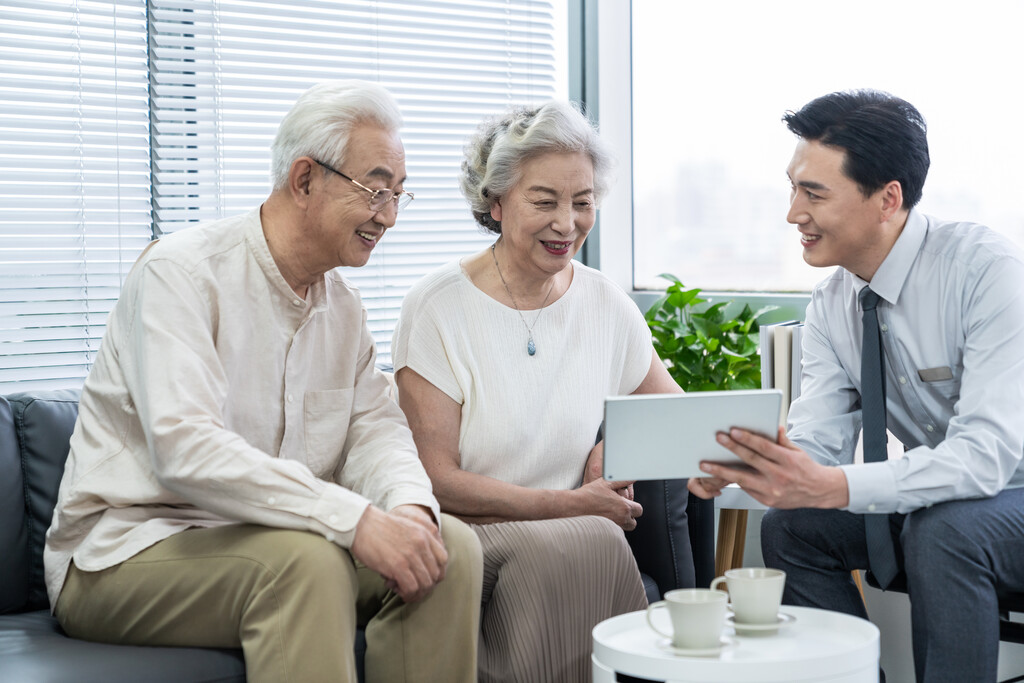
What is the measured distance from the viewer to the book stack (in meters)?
2.64

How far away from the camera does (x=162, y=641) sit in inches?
65.6

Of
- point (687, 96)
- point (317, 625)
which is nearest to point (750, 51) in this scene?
point (687, 96)

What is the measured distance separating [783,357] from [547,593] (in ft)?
3.50

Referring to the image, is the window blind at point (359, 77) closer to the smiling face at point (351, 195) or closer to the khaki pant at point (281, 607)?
the smiling face at point (351, 195)

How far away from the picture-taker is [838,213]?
1980 millimetres

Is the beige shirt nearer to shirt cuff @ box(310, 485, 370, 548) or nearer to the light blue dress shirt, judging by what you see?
shirt cuff @ box(310, 485, 370, 548)

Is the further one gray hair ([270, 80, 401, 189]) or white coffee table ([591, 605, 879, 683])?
gray hair ([270, 80, 401, 189])

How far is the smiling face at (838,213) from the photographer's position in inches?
77.7

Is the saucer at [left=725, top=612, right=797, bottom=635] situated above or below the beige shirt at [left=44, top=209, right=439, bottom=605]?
below

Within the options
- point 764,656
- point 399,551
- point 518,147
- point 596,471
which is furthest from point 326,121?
point 764,656

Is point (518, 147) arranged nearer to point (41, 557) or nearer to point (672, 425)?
point (672, 425)

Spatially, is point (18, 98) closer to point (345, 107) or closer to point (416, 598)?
point (345, 107)

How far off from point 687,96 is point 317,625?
2491mm

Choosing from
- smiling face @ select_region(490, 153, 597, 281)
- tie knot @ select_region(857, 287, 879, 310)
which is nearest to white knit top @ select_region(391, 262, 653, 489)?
smiling face @ select_region(490, 153, 597, 281)
